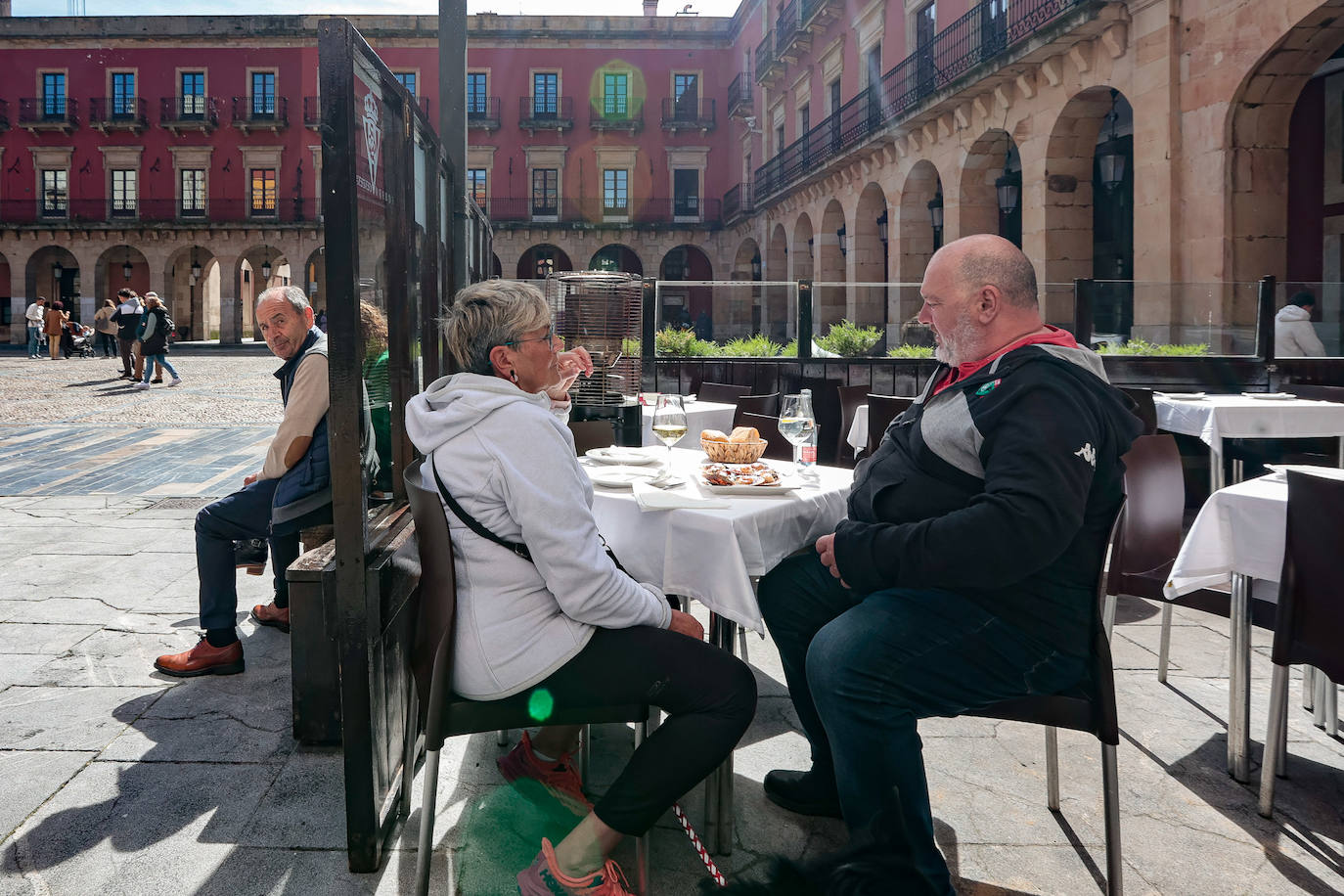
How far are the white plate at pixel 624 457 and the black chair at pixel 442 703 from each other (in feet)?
3.23

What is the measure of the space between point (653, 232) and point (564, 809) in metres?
28.2

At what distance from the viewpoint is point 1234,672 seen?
96.4 inches

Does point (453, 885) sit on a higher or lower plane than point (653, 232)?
lower

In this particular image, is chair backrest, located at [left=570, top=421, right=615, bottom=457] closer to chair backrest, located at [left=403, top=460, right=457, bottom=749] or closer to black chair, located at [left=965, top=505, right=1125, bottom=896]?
chair backrest, located at [left=403, top=460, right=457, bottom=749]

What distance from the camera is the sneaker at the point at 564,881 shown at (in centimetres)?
171

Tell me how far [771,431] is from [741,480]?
1.93m

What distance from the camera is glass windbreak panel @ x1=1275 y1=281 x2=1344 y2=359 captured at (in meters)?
6.68

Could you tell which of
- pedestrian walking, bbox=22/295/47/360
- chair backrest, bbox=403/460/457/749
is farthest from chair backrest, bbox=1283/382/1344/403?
pedestrian walking, bbox=22/295/47/360

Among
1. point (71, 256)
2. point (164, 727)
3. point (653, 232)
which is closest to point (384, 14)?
point (653, 232)

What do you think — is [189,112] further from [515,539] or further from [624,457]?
[515,539]

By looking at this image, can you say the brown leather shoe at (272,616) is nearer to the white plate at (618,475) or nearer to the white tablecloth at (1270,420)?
the white plate at (618,475)

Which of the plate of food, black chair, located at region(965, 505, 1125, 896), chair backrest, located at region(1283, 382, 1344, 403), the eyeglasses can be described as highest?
the eyeglasses

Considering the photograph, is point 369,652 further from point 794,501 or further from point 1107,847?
point 1107,847

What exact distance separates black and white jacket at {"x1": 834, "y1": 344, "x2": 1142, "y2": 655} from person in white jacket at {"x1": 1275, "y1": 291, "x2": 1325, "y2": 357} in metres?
5.85
